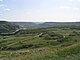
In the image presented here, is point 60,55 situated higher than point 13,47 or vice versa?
point 60,55

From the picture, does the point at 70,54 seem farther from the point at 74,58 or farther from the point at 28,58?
the point at 28,58

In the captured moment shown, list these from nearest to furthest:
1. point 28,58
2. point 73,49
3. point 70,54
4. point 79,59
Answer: point 79,59, point 28,58, point 70,54, point 73,49

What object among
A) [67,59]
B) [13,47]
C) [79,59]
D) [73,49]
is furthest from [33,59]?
[13,47]

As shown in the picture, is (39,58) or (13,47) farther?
(13,47)

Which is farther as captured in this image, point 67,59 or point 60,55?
point 60,55

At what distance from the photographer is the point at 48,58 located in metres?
Answer: 19.5

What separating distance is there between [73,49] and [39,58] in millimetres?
5758

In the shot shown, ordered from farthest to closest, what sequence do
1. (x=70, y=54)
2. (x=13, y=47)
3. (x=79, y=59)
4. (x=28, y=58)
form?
(x=13, y=47) → (x=70, y=54) → (x=28, y=58) → (x=79, y=59)

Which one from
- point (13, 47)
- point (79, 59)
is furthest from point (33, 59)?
point (13, 47)

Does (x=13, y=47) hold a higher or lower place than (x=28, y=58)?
lower

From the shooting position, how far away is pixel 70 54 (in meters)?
21.2

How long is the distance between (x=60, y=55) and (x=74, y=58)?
2.08 m

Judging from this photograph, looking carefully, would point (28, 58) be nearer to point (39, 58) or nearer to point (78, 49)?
point (39, 58)

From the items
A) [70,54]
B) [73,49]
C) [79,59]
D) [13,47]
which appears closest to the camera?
[79,59]
